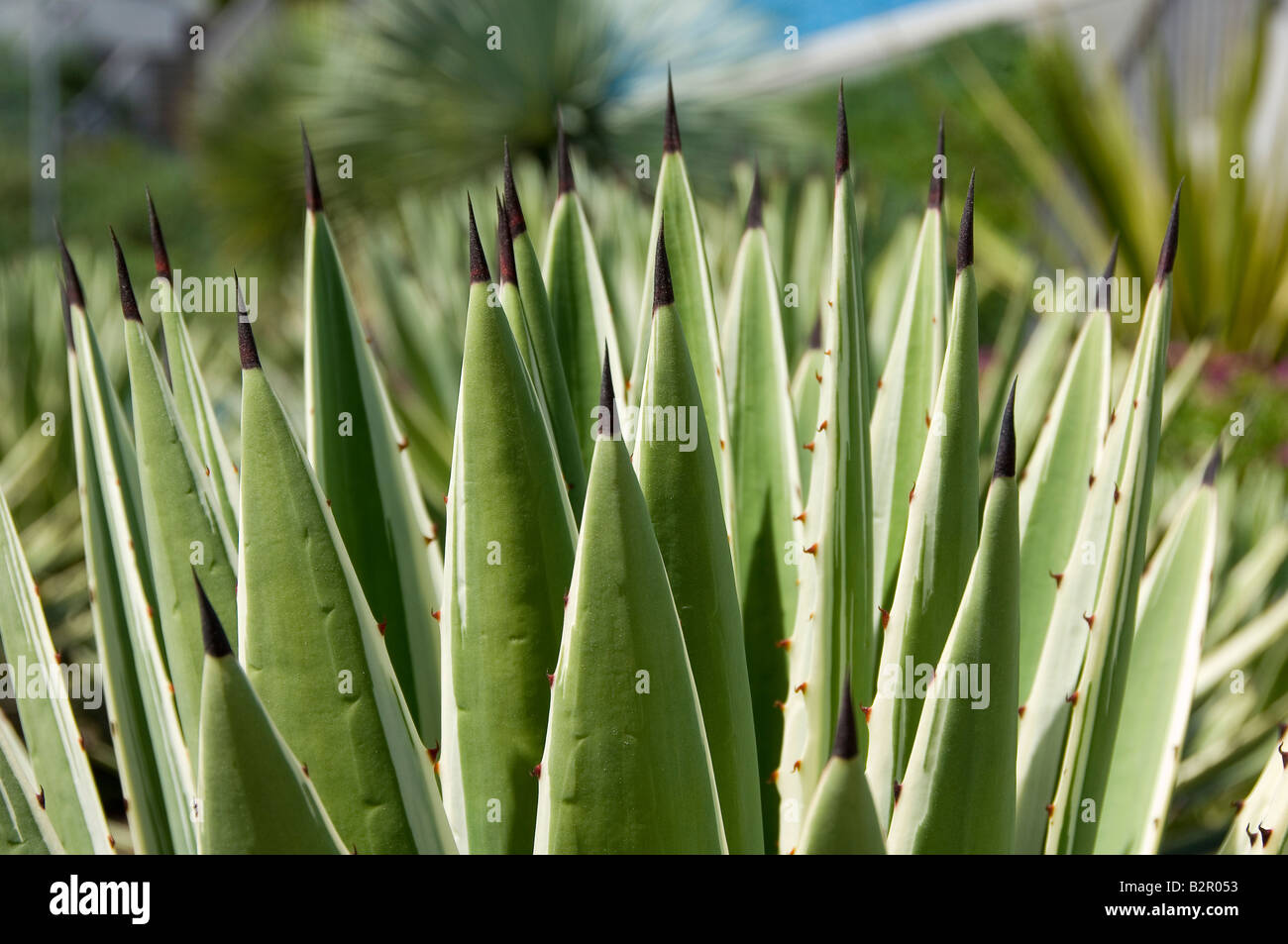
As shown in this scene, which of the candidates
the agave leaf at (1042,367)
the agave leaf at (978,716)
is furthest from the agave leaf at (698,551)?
the agave leaf at (1042,367)

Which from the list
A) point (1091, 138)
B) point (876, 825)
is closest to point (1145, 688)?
point (876, 825)

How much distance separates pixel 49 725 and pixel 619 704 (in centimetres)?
41

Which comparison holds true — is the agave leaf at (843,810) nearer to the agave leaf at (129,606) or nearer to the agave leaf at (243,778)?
the agave leaf at (243,778)

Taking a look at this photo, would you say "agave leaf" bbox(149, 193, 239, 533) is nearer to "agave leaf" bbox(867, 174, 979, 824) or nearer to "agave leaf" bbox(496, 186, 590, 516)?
"agave leaf" bbox(496, 186, 590, 516)

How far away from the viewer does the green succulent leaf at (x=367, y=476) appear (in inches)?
26.4

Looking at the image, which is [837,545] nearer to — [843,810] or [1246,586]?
[843,810]

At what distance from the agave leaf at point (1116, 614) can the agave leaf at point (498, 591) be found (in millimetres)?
311

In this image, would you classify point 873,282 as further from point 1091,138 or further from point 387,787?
point 1091,138

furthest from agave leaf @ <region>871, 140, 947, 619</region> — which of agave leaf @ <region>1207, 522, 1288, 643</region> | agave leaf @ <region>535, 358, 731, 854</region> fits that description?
agave leaf @ <region>1207, 522, 1288, 643</region>

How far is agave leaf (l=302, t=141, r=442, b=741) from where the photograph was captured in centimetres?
67

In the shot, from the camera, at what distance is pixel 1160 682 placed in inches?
27.6

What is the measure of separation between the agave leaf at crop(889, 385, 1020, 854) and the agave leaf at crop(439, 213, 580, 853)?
8.0 inches

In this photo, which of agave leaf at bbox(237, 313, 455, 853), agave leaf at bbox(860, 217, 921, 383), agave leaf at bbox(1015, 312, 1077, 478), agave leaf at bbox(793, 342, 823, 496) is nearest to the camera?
agave leaf at bbox(237, 313, 455, 853)

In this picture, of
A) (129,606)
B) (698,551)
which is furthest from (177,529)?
(698,551)
